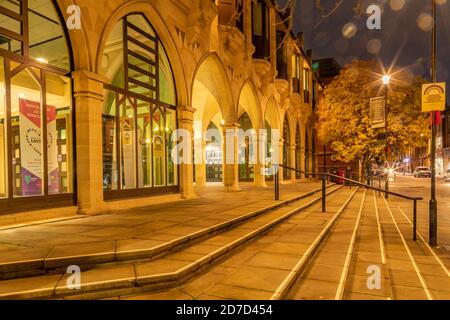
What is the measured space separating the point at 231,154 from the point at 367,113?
10366mm

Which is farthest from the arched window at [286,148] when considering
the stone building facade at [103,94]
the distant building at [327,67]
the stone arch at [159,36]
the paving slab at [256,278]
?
the distant building at [327,67]

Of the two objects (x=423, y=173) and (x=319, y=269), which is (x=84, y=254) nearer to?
(x=319, y=269)

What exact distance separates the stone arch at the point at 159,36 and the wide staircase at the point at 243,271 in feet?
17.3

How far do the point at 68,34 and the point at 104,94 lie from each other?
1.70m

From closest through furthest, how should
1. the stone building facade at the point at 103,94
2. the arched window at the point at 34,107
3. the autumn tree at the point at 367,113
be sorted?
the arched window at the point at 34,107, the stone building facade at the point at 103,94, the autumn tree at the point at 367,113

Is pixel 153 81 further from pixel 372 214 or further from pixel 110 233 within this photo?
pixel 372 214

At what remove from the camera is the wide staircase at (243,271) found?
345 centimetres

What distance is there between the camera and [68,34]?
23.7ft

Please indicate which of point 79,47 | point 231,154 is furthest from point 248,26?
point 79,47

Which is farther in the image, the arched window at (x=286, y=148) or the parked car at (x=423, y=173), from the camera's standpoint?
the parked car at (x=423, y=173)

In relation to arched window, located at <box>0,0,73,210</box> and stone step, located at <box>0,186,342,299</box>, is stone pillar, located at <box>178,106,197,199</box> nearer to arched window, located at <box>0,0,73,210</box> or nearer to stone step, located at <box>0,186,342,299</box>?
arched window, located at <box>0,0,73,210</box>

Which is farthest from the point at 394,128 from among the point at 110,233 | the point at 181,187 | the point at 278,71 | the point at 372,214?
the point at 110,233

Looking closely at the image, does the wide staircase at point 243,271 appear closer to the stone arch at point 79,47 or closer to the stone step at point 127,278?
the stone step at point 127,278
